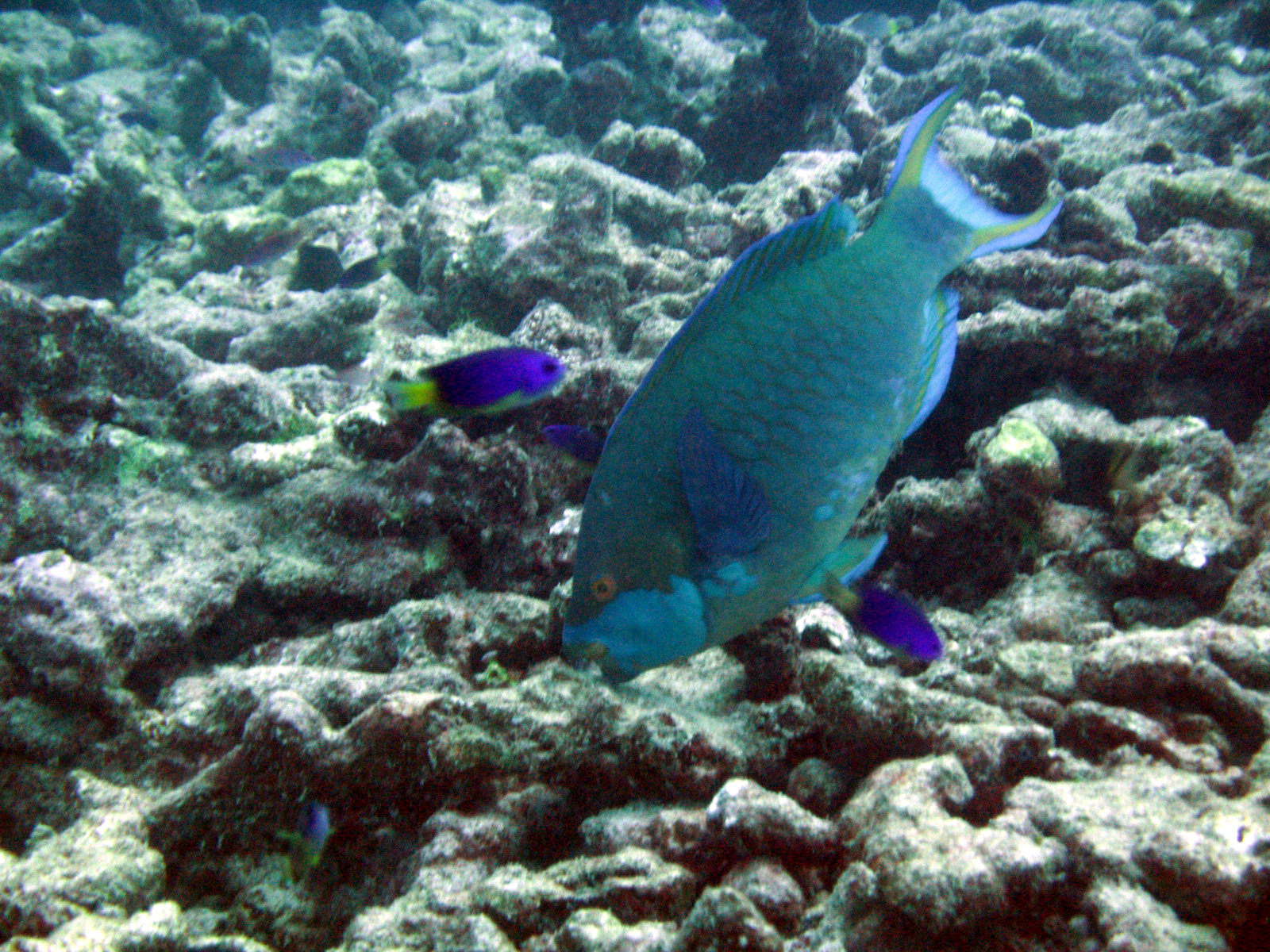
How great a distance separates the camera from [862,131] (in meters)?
8.73

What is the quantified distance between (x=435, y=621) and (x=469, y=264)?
10.6 feet

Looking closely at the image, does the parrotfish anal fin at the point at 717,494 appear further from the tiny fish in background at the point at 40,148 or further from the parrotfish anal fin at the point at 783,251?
the tiny fish in background at the point at 40,148

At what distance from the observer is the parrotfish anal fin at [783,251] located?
1535 mm

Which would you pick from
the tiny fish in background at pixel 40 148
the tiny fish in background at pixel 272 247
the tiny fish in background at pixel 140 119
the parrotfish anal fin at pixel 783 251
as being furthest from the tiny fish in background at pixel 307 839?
the tiny fish in background at pixel 140 119

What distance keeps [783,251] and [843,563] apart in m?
0.81

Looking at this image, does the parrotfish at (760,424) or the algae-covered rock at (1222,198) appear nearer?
the parrotfish at (760,424)

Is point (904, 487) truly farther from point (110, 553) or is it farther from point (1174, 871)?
point (110, 553)

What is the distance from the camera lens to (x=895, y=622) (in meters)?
1.93

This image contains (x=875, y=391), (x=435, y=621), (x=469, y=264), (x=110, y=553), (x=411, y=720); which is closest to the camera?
(x=875, y=391)

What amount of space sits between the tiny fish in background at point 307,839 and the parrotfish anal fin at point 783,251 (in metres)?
1.74

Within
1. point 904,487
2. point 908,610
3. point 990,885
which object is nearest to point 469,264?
point 904,487

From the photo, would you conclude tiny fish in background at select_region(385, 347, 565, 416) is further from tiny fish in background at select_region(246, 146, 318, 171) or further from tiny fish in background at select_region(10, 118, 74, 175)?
tiny fish in background at select_region(10, 118, 74, 175)

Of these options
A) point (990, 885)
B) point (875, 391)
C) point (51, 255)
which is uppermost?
point (875, 391)

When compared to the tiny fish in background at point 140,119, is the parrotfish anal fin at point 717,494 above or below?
below
